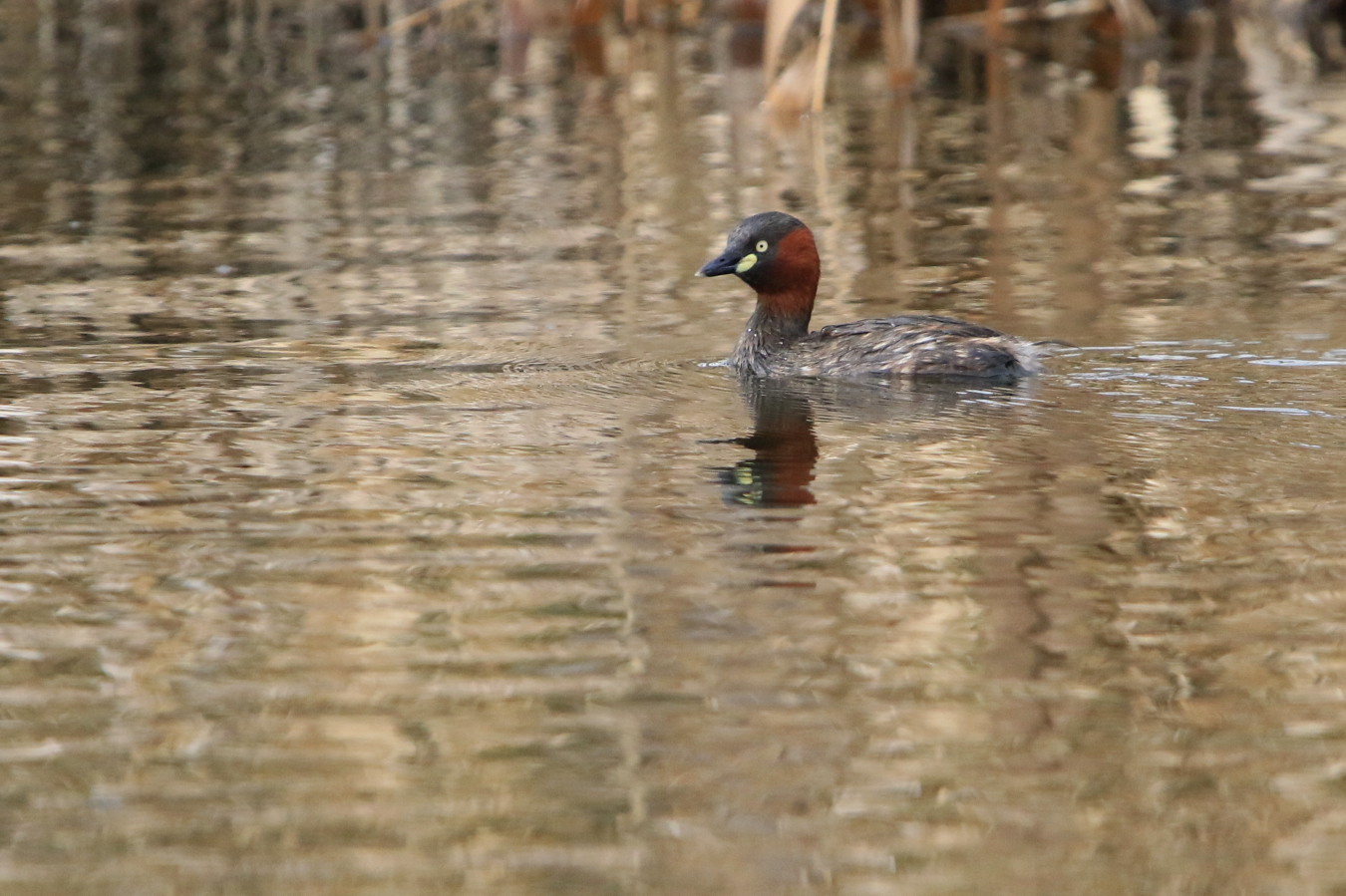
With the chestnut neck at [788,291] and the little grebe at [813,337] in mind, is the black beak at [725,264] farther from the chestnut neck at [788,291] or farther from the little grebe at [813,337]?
the chestnut neck at [788,291]

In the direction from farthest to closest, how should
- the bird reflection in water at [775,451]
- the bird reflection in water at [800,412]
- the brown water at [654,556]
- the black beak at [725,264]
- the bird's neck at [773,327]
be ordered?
the black beak at [725,264] → the bird's neck at [773,327] → the bird reflection in water at [800,412] → the bird reflection in water at [775,451] → the brown water at [654,556]

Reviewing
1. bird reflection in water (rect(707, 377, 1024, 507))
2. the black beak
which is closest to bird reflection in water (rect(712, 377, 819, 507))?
bird reflection in water (rect(707, 377, 1024, 507))

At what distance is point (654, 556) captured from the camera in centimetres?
597

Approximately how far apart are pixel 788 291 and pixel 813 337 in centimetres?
37

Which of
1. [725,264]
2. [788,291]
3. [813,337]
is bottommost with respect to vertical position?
[813,337]

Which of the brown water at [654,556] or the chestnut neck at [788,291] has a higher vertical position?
the chestnut neck at [788,291]

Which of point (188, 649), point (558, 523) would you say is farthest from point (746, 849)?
point (558, 523)

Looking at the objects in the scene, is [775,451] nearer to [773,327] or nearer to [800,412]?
[800,412]

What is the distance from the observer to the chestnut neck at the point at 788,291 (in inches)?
363

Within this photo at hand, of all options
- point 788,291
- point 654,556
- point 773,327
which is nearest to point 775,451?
point 654,556

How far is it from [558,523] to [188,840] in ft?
7.44

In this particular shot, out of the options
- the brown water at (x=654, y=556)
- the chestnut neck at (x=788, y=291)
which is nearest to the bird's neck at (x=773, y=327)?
the chestnut neck at (x=788, y=291)

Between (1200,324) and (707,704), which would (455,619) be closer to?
(707,704)

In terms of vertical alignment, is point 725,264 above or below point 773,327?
above
